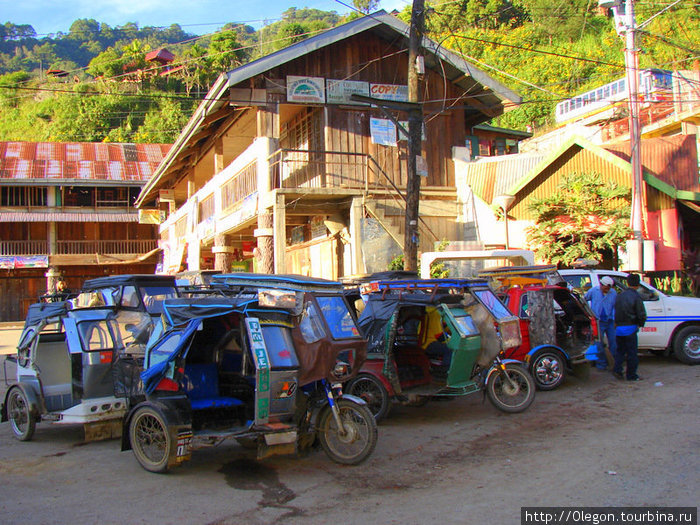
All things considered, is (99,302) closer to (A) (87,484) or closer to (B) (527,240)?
(A) (87,484)

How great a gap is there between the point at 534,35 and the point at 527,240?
132ft

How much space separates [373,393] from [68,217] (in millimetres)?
34387

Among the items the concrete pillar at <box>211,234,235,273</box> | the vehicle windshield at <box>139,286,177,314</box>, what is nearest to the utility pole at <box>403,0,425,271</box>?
the vehicle windshield at <box>139,286,177,314</box>

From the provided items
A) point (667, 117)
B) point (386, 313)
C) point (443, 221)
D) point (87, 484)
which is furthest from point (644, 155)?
point (87, 484)

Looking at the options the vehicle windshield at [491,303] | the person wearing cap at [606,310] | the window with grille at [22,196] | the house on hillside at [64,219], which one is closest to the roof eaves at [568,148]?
the person wearing cap at [606,310]

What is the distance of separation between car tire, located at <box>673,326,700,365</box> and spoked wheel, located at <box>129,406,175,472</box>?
1050 cm

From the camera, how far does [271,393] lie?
6.05 meters

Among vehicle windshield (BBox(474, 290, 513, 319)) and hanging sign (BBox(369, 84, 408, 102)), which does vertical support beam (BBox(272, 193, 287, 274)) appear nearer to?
hanging sign (BBox(369, 84, 408, 102))

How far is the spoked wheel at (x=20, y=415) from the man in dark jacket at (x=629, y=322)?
9.08m

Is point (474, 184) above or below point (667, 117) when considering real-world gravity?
below

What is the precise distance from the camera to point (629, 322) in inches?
412

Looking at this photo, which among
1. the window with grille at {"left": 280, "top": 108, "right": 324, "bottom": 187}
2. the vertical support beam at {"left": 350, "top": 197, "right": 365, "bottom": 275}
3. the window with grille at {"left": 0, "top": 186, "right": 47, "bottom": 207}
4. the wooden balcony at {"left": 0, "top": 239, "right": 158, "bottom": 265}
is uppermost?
the window with grille at {"left": 0, "top": 186, "right": 47, "bottom": 207}

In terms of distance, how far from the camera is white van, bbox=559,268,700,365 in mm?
12359

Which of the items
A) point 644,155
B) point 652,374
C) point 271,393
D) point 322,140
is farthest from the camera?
point 644,155
